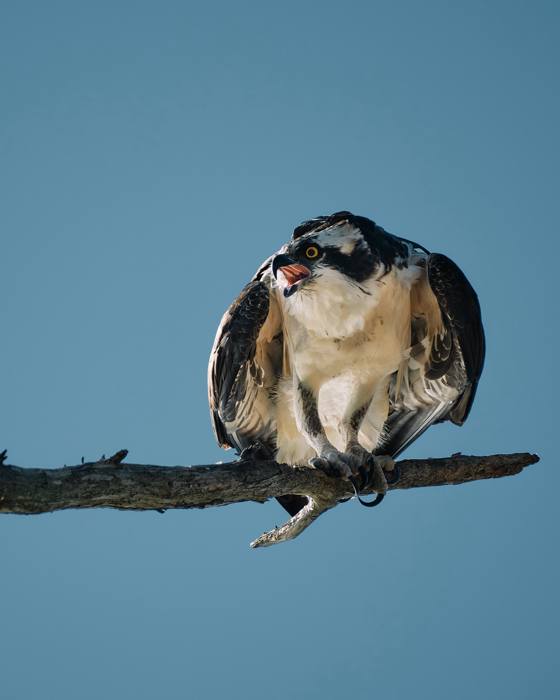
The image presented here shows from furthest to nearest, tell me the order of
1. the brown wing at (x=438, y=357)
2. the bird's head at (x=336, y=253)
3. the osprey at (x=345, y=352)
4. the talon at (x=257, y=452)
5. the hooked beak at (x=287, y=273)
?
the talon at (x=257, y=452)
the brown wing at (x=438, y=357)
the osprey at (x=345, y=352)
the bird's head at (x=336, y=253)
the hooked beak at (x=287, y=273)

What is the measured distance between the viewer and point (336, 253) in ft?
23.5

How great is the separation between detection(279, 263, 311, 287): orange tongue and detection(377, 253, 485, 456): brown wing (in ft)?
3.20

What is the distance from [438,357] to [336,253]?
4.17ft

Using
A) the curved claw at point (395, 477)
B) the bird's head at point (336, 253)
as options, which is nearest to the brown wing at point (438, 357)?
the bird's head at point (336, 253)

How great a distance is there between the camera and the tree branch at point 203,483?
5551 millimetres

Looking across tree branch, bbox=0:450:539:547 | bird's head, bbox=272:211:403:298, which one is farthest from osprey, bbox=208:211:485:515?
tree branch, bbox=0:450:539:547

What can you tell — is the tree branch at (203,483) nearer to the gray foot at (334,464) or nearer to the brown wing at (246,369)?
the gray foot at (334,464)

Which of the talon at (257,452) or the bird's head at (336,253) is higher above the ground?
the bird's head at (336,253)

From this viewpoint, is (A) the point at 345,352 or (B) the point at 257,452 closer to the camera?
(A) the point at 345,352

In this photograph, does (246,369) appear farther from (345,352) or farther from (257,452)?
(345,352)

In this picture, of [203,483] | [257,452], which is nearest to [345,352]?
[257,452]

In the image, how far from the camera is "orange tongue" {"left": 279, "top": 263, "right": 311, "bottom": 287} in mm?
6949

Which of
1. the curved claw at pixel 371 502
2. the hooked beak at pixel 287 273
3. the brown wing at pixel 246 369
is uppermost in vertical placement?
the hooked beak at pixel 287 273

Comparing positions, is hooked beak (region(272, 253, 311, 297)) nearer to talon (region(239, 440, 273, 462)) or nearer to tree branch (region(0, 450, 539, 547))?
tree branch (region(0, 450, 539, 547))
